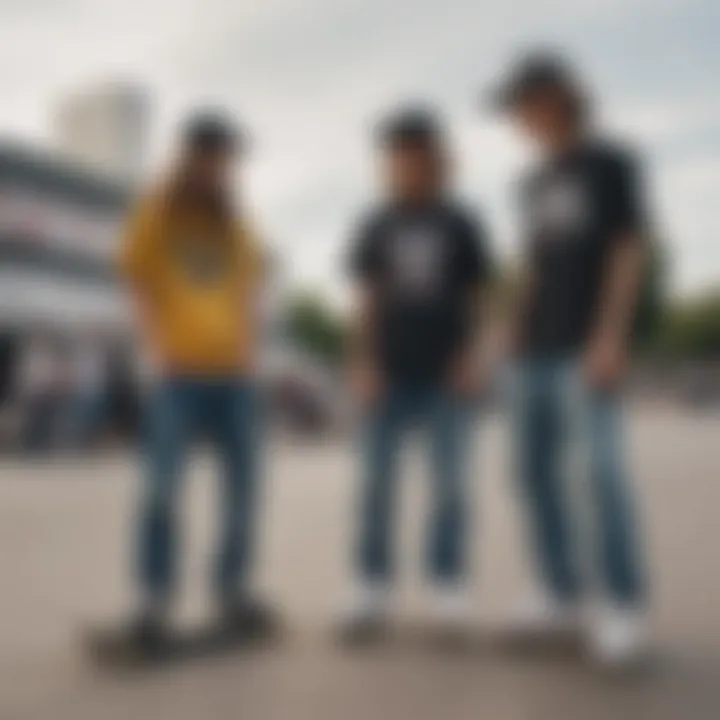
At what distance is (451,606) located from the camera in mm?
1459

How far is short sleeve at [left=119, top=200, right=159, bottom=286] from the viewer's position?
1.19m

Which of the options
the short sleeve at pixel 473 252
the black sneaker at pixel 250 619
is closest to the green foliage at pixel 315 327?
the short sleeve at pixel 473 252

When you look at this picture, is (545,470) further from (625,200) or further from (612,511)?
(625,200)

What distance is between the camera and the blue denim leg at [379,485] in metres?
1.43

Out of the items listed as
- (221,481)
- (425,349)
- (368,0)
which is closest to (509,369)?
(425,349)

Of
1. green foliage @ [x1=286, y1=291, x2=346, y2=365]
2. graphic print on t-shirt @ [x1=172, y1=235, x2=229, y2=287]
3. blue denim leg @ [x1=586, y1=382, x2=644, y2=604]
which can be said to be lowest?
blue denim leg @ [x1=586, y1=382, x2=644, y2=604]

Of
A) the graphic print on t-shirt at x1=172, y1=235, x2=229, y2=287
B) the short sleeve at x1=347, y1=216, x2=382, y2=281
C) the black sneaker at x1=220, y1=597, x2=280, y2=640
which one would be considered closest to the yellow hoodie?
the graphic print on t-shirt at x1=172, y1=235, x2=229, y2=287

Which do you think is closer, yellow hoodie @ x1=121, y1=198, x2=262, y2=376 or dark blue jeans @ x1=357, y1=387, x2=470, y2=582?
yellow hoodie @ x1=121, y1=198, x2=262, y2=376

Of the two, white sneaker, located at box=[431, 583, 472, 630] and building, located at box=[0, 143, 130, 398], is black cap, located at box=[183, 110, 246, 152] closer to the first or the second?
building, located at box=[0, 143, 130, 398]

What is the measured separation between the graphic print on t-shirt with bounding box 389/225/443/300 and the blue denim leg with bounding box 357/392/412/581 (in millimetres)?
127

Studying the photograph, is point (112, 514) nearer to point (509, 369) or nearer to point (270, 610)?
point (270, 610)

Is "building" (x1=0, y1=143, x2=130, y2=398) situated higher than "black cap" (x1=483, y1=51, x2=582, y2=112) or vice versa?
"black cap" (x1=483, y1=51, x2=582, y2=112)

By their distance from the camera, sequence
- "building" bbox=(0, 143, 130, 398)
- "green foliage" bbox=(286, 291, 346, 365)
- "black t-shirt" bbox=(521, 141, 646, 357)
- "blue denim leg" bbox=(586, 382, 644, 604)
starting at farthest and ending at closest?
1. "blue denim leg" bbox=(586, 382, 644, 604)
2. "black t-shirt" bbox=(521, 141, 646, 357)
3. "green foliage" bbox=(286, 291, 346, 365)
4. "building" bbox=(0, 143, 130, 398)

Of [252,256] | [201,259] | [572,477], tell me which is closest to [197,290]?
[201,259]
